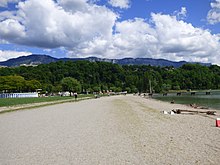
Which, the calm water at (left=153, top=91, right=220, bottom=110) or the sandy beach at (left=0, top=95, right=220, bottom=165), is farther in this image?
the calm water at (left=153, top=91, right=220, bottom=110)

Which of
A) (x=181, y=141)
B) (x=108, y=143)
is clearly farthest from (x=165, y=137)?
(x=108, y=143)

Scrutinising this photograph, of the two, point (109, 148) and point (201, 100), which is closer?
point (109, 148)

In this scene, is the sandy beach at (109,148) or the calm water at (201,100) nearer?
the sandy beach at (109,148)

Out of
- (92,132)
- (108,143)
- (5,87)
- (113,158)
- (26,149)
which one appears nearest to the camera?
(113,158)

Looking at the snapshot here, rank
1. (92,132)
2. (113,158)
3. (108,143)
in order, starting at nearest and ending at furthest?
(113,158), (108,143), (92,132)

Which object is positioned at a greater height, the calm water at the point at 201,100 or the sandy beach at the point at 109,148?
the sandy beach at the point at 109,148

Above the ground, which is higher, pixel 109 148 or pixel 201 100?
pixel 109 148

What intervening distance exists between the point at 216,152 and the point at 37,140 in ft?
23.7

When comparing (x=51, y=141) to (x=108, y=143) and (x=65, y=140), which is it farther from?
(x=108, y=143)

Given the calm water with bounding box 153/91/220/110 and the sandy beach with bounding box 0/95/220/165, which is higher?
the sandy beach with bounding box 0/95/220/165

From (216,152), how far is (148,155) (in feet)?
7.54

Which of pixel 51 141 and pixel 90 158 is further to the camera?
pixel 51 141

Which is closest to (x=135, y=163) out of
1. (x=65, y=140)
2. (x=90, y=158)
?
(x=90, y=158)

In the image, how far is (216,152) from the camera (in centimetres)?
979
